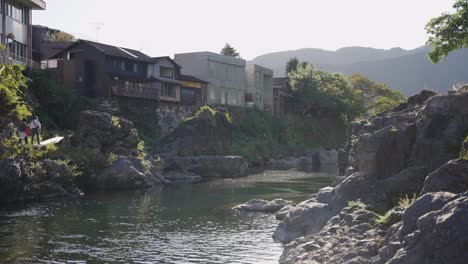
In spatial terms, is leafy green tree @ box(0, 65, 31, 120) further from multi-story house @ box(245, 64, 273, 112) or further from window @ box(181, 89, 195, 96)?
multi-story house @ box(245, 64, 273, 112)

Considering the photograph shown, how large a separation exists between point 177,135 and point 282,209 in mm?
46449

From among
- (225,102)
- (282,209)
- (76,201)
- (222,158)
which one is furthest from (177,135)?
(282,209)

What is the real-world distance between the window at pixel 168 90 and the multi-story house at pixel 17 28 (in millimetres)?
21953

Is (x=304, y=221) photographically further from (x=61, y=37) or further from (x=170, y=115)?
(x=61, y=37)

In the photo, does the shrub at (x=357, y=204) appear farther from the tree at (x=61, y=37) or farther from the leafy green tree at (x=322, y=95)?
the leafy green tree at (x=322, y=95)

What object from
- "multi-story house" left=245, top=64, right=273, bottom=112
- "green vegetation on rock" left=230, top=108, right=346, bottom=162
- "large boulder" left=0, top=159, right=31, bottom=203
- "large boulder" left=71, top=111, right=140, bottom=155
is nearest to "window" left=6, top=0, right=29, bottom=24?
"large boulder" left=71, top=111, right=140, bottom=155

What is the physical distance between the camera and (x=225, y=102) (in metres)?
103

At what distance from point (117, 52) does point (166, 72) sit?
11206 mm

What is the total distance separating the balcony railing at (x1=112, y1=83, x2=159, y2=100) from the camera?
75562mm

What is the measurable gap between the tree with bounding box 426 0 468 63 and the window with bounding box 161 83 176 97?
190ft

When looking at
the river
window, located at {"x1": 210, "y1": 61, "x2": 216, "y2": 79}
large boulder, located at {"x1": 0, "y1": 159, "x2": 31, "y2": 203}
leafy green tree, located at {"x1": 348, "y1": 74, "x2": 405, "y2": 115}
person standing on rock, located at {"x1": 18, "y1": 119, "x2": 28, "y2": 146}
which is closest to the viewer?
the river

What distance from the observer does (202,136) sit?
82625 millimetres

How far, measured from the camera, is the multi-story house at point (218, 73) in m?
98.8

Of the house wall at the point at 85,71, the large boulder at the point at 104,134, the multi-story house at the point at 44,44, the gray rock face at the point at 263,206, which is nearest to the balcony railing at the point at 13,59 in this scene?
the house wall at the point at 85,71
